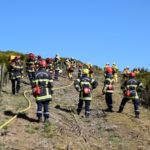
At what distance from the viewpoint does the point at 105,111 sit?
72.1ft

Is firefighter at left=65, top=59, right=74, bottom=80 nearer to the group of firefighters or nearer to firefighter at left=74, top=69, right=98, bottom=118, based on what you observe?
the group of firefighters

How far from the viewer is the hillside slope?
45.8 ft

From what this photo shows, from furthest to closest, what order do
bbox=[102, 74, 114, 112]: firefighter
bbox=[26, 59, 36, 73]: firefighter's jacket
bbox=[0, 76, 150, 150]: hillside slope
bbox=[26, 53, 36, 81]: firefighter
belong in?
1. bbox=[26, 59, 36, 73]: firefighter's jacket
2. bbox=[26, 53, 36, 81]: firefighter
3. bbox=[102, 74, 114, 112]: firefighter
4. bbox=[0, 76, 150, 150]: hillside slope

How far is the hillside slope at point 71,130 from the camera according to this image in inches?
549

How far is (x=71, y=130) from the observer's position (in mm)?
16516

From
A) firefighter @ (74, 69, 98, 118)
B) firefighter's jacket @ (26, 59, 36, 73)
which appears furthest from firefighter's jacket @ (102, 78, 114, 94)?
firefighter's jacket @ (26, 59, 36, 73)

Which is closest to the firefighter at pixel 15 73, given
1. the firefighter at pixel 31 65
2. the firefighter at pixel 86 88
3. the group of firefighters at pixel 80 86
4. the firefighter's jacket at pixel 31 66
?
Answer: the group of firefighters at pixel 80 86

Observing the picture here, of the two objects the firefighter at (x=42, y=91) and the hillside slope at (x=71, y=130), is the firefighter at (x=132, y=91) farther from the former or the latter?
the firefighter at (x=42, y=91)

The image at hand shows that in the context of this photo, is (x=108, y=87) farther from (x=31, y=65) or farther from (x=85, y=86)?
(x=31, y=65)

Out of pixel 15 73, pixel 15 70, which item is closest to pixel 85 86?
pixel 15 73

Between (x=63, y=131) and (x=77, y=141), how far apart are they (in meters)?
1.21

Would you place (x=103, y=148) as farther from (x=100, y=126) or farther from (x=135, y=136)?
(x=100, y=126)

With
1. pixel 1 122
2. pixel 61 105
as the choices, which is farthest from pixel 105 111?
pixel 1 122

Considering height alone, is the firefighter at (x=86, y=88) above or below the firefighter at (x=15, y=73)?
below
